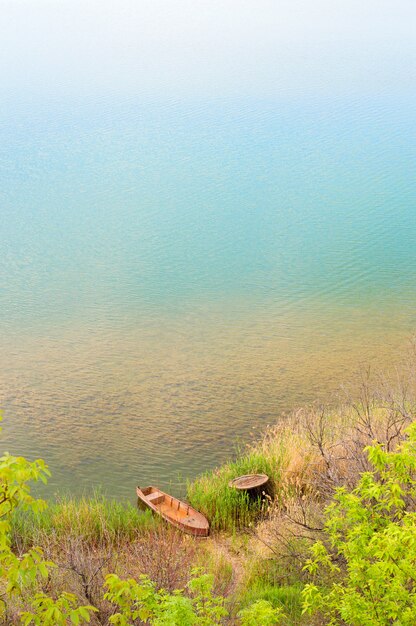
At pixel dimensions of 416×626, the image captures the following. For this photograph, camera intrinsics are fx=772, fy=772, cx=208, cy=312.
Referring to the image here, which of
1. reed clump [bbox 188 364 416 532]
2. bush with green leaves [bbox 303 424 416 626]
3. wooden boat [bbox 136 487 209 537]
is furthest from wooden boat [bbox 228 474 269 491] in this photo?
bush with green leaves [bbox 303 424 416 626]

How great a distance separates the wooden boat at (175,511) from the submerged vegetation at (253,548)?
0.18 m

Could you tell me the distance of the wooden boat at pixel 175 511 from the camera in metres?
10.2

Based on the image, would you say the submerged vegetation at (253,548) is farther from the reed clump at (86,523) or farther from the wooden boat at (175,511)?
the wooden boat at (175,511)

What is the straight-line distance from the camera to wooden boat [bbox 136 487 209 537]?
10.2 m

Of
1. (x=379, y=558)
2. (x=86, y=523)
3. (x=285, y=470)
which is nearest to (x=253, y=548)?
(x=285, y=470)

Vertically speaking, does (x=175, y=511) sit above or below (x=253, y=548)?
below

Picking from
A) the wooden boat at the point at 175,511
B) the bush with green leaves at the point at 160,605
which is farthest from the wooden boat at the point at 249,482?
the bush with green leaves at the point at 160,605

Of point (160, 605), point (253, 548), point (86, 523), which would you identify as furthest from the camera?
point (86, 523)

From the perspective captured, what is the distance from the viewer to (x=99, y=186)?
36.8 metres

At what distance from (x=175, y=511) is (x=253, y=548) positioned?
186cm

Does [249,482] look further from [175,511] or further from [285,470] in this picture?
[175,511]

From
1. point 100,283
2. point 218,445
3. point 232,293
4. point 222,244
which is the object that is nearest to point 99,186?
point 222,244

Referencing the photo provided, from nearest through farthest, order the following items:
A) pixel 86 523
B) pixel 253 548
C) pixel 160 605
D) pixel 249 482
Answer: pixel 160 605 < pixel 253 548 < pixel 86 523 < pixel 249 482

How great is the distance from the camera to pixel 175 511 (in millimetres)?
10836
